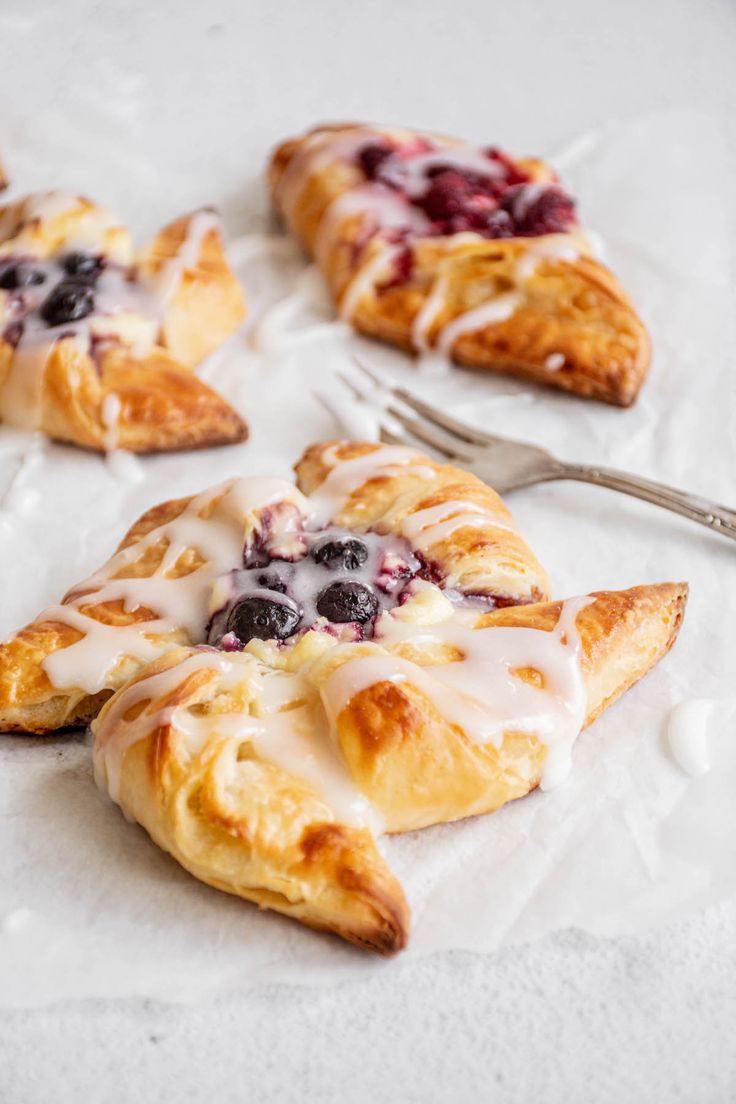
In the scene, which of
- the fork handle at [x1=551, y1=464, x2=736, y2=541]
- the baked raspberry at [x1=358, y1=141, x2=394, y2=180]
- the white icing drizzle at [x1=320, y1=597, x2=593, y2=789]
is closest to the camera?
the white icing drizzle at [x1=320, y1=597, x2=593, y2=789]

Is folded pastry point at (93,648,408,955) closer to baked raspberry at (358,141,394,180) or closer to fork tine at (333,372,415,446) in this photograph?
fork tine at (333,372,415,446)

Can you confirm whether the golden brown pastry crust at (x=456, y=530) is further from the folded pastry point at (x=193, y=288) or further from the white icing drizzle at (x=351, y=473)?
the folded pastry point at (x=193, y=288)

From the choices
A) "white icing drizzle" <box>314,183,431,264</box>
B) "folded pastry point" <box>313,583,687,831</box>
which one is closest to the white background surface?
"folded pastry point" <box>313,583,687,831</box>

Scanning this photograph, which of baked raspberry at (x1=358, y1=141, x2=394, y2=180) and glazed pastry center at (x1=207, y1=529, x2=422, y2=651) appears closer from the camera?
glazed pastry center at (x1=207, y1=529, x2=422, y2=651)

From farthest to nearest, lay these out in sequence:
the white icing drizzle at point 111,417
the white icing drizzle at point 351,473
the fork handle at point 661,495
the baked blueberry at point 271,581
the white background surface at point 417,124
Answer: the white icing drizzle at point 111,417 < the fork handle at point 661,495 < the white icing drizzle at point 351,473 < the baked blueberry at point 271,581 < the white background surface at point 417,124

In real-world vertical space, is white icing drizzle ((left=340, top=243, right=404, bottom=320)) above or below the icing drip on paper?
above

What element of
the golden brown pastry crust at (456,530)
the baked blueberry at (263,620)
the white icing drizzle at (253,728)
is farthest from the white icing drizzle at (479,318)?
the white icing drizzle at (253,728)

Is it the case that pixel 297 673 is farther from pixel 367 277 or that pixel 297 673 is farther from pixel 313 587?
pixel 367 277
